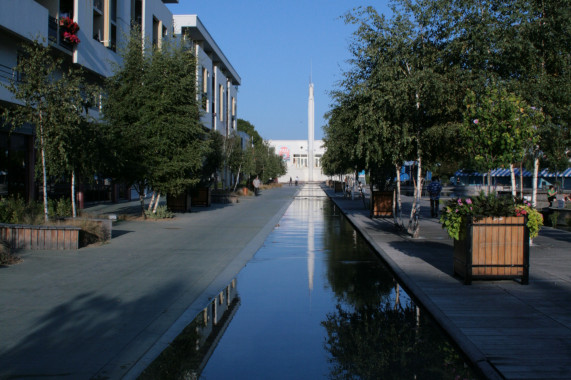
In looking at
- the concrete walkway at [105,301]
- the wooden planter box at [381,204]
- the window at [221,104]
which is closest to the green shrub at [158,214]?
the concrete walkway at [105,301]

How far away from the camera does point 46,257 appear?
37.8 feet

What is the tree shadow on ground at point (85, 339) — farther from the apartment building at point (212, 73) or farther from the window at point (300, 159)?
the window at point (300, 159)

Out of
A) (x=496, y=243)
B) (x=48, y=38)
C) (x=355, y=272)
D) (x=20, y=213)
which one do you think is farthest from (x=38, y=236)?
(x=48, y=38)

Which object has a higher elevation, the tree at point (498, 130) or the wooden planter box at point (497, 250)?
the tree at point (498, 130)

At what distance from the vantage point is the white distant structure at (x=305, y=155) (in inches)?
4984

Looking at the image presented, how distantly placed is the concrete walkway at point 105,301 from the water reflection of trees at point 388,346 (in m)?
1.86

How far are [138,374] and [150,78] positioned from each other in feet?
55.4

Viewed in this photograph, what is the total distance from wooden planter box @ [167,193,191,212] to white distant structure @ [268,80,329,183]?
91064 mm

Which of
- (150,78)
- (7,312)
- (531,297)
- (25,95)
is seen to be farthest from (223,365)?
(150,78)

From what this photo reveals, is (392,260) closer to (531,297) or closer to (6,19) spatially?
(531,297)

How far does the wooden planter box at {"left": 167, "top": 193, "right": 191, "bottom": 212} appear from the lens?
26609 millimetres

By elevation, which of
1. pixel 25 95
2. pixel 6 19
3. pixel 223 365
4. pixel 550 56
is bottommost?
pixel 223 365

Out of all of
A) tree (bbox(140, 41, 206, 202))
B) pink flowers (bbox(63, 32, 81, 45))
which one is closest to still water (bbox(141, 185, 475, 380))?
tree (bbox(140, 41, 206, 202))

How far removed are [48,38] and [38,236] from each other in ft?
41.7
